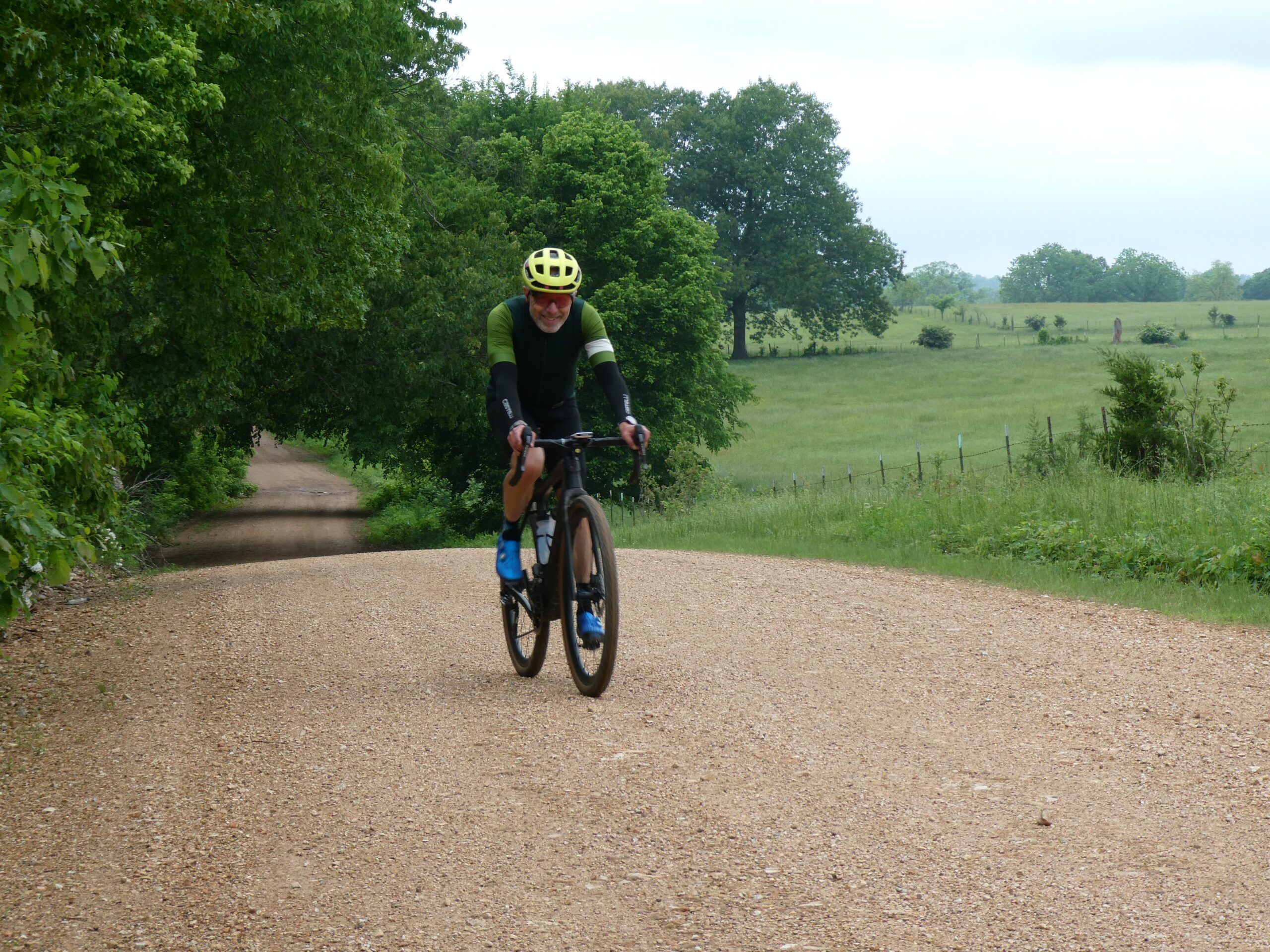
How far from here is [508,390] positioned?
615 centimetres

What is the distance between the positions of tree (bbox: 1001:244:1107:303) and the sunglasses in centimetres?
16813

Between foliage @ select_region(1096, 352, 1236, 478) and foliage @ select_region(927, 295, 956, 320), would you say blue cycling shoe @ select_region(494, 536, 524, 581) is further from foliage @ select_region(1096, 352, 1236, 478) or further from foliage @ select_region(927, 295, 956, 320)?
foliage @ select_region(927, 295, 956, 320)

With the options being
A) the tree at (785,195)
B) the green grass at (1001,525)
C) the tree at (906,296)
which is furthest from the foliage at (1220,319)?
the green grass at (1001,525)

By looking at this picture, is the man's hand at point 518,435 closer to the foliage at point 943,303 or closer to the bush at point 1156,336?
the bush at point 1156,336

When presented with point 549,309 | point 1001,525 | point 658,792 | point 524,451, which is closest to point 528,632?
point 524,451

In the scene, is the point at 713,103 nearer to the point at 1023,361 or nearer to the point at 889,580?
the point at 1023,361

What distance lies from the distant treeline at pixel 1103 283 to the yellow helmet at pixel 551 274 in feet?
482

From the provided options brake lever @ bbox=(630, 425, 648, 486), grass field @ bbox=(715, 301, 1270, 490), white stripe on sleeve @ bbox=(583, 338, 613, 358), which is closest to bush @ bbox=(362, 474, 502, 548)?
grass field @ bbox=(715, 301, 1270, 490)

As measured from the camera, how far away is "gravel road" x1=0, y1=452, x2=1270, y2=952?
3.77 metres

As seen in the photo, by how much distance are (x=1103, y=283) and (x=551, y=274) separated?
554 ft

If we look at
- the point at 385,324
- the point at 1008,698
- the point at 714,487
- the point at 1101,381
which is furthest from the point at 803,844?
the point at 1101,381

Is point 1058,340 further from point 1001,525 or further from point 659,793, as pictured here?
point 659,793

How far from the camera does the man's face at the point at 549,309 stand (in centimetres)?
623

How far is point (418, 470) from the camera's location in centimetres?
2977
